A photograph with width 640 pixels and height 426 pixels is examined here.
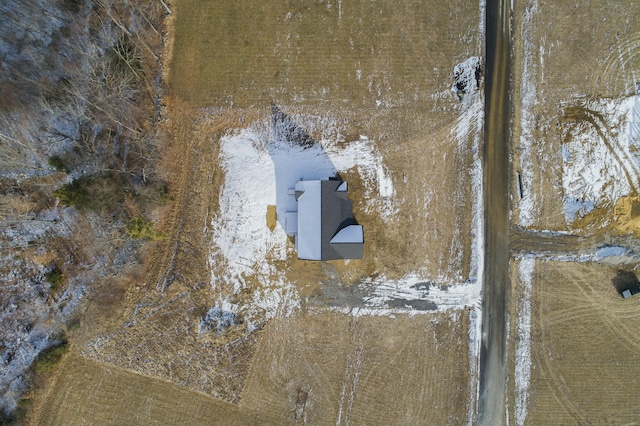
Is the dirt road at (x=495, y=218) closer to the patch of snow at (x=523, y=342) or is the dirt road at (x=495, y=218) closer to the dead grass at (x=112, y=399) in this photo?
the patch of snow at (x=523, y=342)

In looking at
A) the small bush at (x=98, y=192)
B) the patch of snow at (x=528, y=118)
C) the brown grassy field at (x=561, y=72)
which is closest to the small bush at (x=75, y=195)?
the small bush at (x=98, y=192)

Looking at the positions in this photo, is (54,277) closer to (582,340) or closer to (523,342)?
(523,342)

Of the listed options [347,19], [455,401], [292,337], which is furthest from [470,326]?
[347,19]

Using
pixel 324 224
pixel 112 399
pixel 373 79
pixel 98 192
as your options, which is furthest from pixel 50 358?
pixel 373 79

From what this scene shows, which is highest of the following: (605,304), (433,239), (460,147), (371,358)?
(460,147)

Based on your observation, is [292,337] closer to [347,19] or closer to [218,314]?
[218,314]

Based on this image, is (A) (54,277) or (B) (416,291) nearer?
(A) (54,277)

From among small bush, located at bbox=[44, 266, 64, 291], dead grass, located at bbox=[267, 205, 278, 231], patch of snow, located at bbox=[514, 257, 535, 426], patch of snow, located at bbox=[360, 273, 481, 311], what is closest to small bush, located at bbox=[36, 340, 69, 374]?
small bush, located at bbox=[44, 266, 64, 291]
